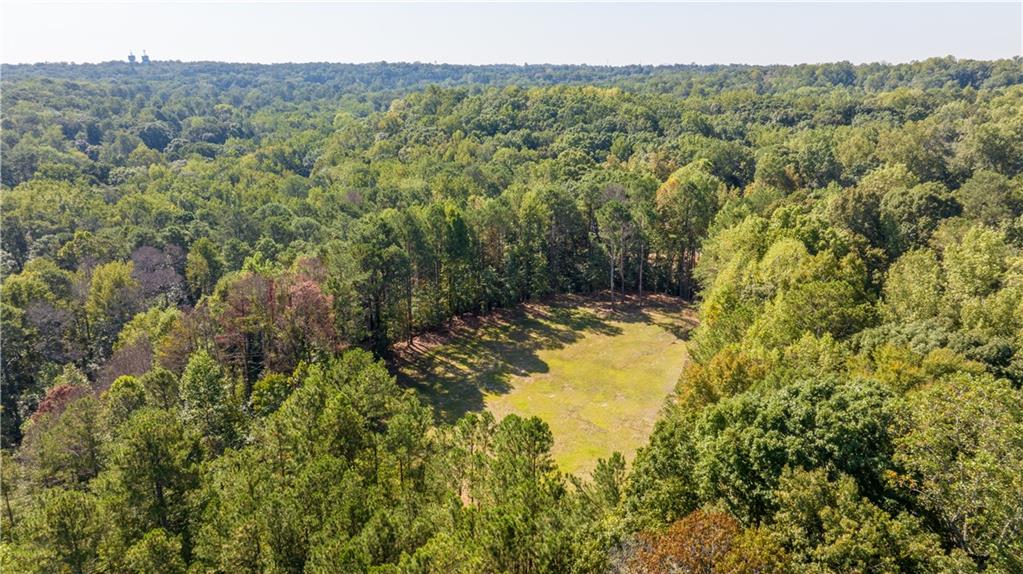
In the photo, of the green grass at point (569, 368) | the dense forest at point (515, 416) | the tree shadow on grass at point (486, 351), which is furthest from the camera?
the tree shadow on grass at point (486, 351)

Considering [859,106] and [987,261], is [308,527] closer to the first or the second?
[987,261]

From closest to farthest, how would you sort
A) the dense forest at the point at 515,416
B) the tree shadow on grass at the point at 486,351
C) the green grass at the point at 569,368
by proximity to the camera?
the dense forest at the point at 515,416
the green grass at the point at 569,368
the tree shadow on grass at the point at 486,351

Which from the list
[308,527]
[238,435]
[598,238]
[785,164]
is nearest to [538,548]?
[308,527]

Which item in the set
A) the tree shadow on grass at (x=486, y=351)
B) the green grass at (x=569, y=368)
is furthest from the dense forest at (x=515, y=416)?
the green grass at (x=569, y=368)

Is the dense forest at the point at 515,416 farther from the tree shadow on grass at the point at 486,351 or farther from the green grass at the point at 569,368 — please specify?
the green grass at the point at 569,368

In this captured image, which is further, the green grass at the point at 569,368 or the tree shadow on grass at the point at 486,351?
the tree shadow on grass at the point at 486,351

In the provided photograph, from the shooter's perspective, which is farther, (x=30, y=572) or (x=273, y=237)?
(x=273, y=237)

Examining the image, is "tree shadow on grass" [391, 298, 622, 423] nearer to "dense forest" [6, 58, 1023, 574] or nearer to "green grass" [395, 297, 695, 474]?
"green grass" [395, 297, 695, 474]

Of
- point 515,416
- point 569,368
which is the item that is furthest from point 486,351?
point 515,416
